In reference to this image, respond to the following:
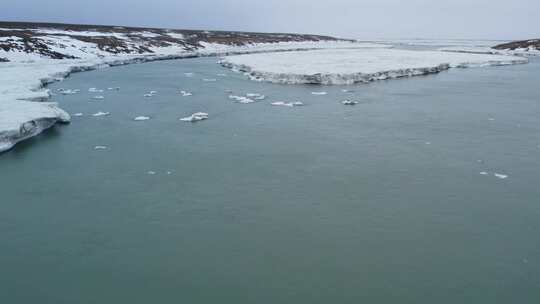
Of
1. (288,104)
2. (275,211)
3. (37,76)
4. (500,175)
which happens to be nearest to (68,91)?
(37,76)

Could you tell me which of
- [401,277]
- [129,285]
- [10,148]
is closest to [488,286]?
[401,277]

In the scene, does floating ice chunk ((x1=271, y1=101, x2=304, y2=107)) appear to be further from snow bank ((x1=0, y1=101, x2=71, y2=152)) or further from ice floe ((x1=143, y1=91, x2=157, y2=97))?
snow bank ((x1=0, y1=101, x2=71, y2=152))

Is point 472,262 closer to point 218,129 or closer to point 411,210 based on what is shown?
point 411,210

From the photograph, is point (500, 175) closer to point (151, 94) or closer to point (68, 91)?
point (151, 94)

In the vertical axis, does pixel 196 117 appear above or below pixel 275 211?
above

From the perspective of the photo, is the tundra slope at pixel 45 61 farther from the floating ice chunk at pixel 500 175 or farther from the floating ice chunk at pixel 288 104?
the floating ice chunk at pixel 500 175

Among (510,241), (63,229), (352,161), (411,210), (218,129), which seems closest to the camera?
(510,241)

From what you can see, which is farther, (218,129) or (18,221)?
(218,129)

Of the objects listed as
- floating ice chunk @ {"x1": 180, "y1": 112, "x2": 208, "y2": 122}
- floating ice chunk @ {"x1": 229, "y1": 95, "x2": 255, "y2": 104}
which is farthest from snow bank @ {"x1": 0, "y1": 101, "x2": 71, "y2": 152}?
floating ice chunk @ {"x1": 229, "y1": 95, "x2": 255, "y2": 104}
